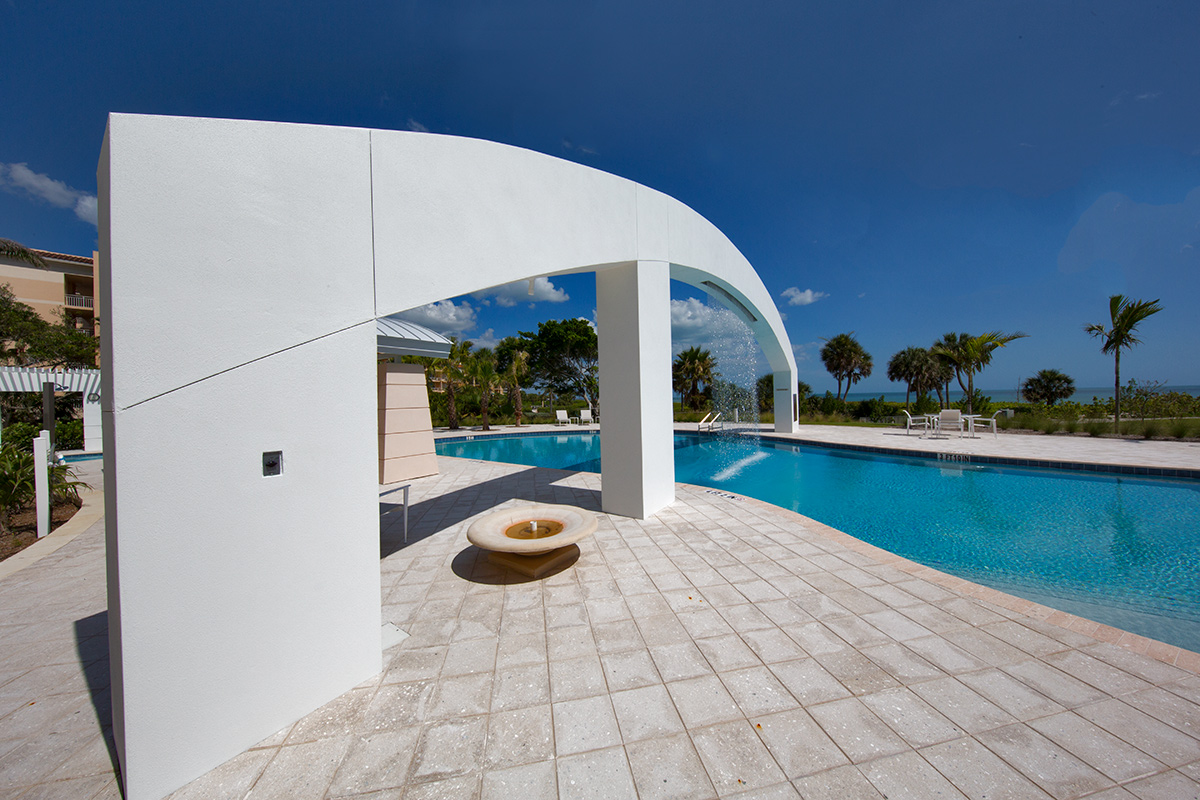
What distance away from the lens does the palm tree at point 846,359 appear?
29328 millimetres

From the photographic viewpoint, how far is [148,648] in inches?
71.5

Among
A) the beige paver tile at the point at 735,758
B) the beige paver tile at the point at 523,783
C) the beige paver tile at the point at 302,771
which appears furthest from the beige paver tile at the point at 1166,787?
the beige paver tile at the point at 302,771

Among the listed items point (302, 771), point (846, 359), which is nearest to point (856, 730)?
point (302, 771)

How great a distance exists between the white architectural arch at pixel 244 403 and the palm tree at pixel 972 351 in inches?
921

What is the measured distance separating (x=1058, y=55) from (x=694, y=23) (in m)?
11.9

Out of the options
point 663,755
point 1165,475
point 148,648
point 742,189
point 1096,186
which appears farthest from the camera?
point 1096,186

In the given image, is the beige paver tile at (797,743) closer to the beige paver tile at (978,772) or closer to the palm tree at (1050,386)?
the beige paver tile at (978,772)

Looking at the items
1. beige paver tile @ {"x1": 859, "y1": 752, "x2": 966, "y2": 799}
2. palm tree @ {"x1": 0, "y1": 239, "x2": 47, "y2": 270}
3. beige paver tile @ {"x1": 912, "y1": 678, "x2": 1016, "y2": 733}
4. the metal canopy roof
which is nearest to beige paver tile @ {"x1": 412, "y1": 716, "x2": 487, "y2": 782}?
beige paver tile @ {"x1": 859, "y1": 752, "x2": 966, "y2": 799}

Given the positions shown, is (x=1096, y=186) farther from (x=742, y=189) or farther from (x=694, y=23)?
(x=694, y=23)

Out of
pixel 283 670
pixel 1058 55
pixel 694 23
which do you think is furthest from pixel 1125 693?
pixel 1058 55

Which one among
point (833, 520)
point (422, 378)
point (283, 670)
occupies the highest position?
point (422, 378)

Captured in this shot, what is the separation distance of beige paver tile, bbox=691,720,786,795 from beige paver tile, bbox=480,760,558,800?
0.75 metres

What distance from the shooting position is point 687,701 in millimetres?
2275

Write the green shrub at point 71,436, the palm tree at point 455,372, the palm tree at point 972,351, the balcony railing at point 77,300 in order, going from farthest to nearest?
the balcony railing at point 77,300 < the palm tree at point 455,372 < the palm tree at point 972,351 < the green shrub at point 71,436
